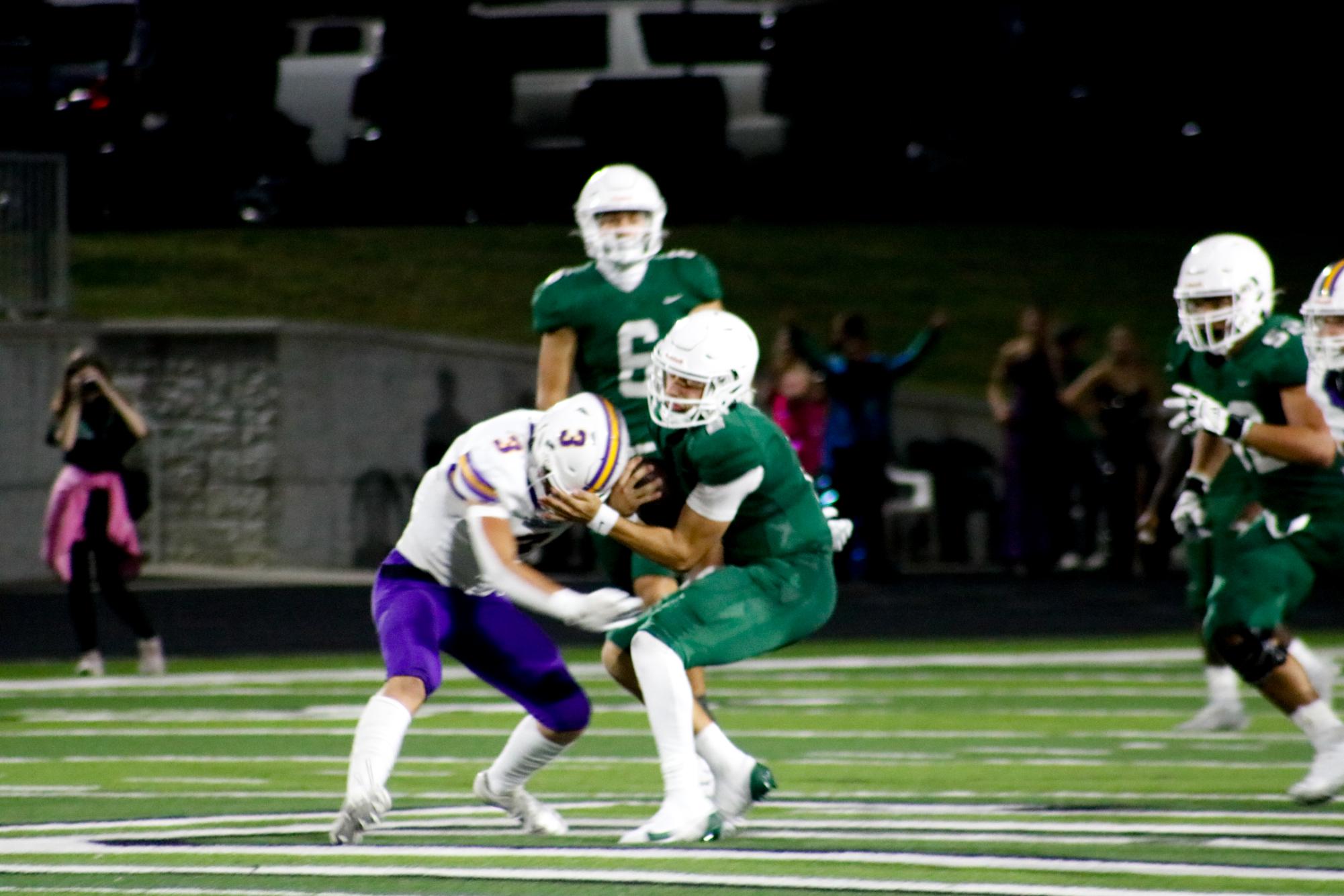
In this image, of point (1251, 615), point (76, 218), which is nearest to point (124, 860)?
point (1251, 615)

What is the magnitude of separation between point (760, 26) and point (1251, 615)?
17.0 meters

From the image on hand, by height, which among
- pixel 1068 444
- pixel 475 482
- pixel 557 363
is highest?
pixel 557 363

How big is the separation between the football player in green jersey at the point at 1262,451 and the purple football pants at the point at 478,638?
2.32 m

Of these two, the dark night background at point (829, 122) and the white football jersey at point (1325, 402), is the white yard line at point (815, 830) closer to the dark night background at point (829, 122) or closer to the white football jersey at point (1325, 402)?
the white football jersey at point (1325, 402)

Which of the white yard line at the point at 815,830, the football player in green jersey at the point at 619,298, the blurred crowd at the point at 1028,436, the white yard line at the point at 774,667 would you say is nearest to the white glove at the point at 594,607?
the white yard line at the point at 815,830

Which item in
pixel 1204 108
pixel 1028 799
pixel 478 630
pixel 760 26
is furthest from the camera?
pixel 760 26

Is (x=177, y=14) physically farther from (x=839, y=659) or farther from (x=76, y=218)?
(x=839, y=659)

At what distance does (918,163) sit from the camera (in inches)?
866

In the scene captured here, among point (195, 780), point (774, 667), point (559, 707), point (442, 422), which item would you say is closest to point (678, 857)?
point (559, 707)

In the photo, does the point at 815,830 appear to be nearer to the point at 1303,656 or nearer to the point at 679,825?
the point at 679,825

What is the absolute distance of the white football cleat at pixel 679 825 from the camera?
22.4ft

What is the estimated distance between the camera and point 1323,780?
788cm

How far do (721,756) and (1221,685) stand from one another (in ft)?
12.4

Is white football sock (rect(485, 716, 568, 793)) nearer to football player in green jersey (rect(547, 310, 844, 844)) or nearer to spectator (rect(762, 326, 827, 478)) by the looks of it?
football player in green jersey (rect(547, 310, 844, 844))
